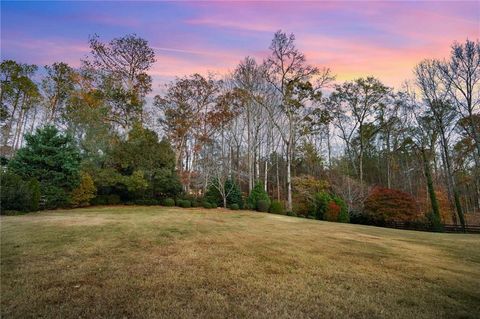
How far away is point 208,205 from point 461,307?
53.4 feet

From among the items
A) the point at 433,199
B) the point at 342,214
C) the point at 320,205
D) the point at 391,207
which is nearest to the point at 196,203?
the point at 320,205

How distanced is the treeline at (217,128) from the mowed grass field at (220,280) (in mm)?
11781

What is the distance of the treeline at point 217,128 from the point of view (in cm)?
1753

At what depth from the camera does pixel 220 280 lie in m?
3.91

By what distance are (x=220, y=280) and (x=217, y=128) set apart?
20589mm

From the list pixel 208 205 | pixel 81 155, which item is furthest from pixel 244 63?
pixel 81 155

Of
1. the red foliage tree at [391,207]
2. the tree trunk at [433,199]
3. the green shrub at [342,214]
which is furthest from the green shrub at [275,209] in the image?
the tree trunk at [433,199]

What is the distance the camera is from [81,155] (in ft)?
55.8

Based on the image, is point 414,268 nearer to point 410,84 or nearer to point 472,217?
point 410,84

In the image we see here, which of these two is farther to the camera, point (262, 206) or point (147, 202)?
point (262, 206)

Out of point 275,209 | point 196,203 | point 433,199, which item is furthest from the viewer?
point 433,199

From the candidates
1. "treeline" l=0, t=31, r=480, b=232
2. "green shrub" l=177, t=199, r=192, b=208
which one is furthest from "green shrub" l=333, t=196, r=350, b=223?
"green shrub" l=177, t=199, r=192, b=208

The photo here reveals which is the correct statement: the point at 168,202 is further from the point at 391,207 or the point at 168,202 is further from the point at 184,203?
the point at 391,207

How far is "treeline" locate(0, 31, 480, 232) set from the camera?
17531 millimetres
